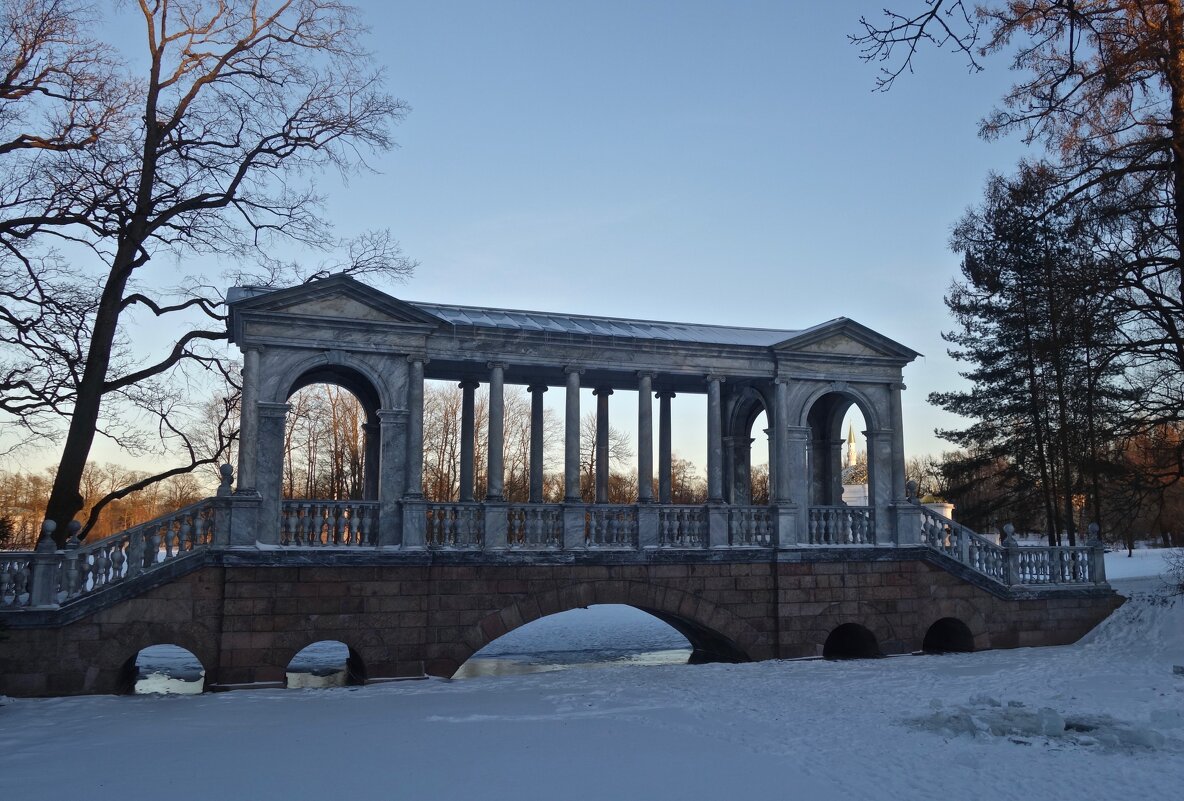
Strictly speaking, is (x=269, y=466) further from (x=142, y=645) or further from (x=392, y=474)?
(x=142, y=645)

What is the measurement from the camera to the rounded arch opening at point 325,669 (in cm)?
1591

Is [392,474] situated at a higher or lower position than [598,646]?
higher

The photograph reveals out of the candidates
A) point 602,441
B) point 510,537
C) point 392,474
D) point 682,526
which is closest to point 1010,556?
point 682,526

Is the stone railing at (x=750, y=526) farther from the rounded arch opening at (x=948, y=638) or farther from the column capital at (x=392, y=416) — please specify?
the column capital at (x=392, y=416)

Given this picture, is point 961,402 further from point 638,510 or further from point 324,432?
point 324,432

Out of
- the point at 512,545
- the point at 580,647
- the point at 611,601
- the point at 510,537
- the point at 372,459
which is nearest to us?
the point at 512,545

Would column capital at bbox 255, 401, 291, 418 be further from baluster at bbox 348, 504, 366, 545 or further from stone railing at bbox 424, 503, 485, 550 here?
stone railing at bbox 424, 503, 485, 550

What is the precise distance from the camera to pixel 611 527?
17000mm

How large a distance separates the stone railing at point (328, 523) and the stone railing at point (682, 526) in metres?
5.30

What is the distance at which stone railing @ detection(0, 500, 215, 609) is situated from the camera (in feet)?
42.5

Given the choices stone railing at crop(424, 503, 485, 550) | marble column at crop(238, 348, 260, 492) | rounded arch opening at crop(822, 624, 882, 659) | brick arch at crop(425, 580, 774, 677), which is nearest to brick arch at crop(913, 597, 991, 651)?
rounded arch opening at crop(822, 624, 882, 659)

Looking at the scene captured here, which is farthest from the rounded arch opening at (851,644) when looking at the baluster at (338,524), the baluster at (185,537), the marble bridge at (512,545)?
the baluster at (185,537)

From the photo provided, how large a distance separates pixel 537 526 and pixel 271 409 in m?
4.92

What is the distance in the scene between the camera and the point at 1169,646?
16891 mm
